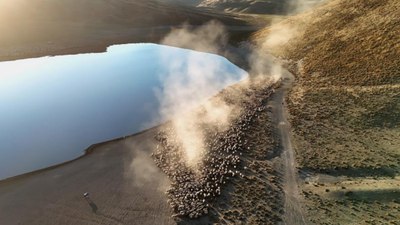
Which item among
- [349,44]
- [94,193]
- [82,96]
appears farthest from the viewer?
[349,44]

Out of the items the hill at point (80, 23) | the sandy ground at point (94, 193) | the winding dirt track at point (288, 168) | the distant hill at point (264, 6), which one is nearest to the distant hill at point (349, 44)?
the winding dirt track at point (288, 168)

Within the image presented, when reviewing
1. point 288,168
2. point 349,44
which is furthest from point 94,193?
point 349,44

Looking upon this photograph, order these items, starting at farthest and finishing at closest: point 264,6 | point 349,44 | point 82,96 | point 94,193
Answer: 1. point 264,6
2. point 349,44
3. point 82,96
4. point 94,193

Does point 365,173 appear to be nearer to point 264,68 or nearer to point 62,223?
point 62,223

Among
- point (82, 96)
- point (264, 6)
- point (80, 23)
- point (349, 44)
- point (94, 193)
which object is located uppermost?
point (349, 44)

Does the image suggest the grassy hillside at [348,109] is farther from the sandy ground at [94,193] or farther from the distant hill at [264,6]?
the distant hill at [264,6]

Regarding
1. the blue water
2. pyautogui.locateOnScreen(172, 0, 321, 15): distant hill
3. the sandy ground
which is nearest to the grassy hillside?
the sandy ground

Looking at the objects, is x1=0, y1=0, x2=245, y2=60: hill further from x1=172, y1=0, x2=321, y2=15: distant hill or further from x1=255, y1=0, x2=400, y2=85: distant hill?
x1=255, y1=0, x2=400, y2=85: distant hill

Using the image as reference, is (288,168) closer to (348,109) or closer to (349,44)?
(348,109)
